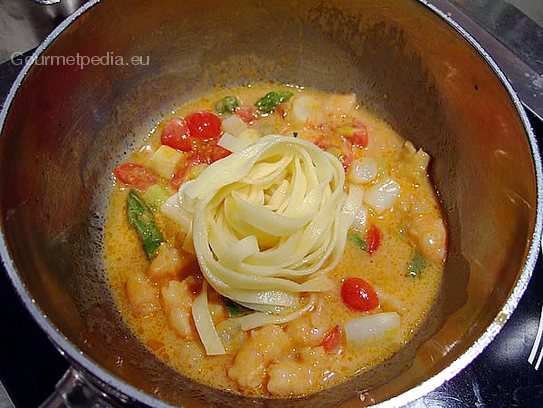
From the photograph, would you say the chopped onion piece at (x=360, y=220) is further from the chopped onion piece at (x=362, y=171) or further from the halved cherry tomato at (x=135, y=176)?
the halved cherry tomato at (x=135, y=176)

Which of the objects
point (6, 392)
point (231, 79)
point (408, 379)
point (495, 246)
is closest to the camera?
point (408, 379)

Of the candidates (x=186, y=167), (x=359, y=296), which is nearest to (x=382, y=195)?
(x=359, y=296)

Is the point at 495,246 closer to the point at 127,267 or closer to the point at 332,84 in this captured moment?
the point at 332,84

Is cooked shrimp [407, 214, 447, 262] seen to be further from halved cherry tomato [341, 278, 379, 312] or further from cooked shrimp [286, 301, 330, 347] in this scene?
cooked shrimp [286, 301, 330, 347]

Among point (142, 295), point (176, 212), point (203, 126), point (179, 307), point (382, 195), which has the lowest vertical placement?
point (142, 295)

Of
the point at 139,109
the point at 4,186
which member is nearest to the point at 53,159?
→ the point at 4,186

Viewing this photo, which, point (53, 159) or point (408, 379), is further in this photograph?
point (53, 159)

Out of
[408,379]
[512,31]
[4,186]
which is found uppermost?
[512,31]

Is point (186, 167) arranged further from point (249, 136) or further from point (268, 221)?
point (268, 221)

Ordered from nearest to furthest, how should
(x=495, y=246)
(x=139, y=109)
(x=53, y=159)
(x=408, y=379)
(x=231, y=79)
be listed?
(x=408, y=379)
(x=495, y=246)
(x=53, y=159)
(x=139, y=109)
(x=231, y=79)
